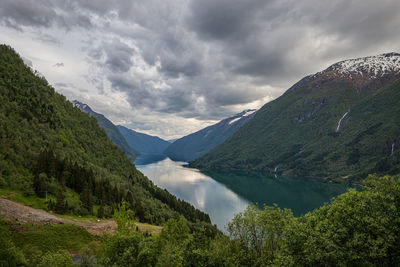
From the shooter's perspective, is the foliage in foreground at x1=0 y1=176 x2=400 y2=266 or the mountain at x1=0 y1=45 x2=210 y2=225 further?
the mountain at x1=0 y1=45 x2=210 y2=225

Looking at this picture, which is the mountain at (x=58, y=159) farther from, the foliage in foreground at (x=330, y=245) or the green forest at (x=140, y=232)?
the foliage in foreground at (x=330, y=245)

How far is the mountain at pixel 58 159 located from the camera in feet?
171

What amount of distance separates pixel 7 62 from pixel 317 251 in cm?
12878

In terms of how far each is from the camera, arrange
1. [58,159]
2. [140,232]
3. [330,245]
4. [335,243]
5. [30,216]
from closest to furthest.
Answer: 1. [330,245]
2. [335,243]
3. [140,232]
4. [30,216]
5. [58,159]

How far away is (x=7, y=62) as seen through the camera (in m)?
98.9

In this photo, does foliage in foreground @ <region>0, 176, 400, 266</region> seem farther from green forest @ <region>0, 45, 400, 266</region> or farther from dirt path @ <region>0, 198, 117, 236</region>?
dirt path @ <region>0, 198, 117, 236</region>

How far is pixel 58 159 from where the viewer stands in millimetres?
64250

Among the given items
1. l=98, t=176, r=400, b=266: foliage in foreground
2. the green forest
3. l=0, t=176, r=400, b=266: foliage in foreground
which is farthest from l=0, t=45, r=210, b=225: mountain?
l=98, t=176, r=400, b=266: foliage in foreground

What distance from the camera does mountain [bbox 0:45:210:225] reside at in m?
52.0

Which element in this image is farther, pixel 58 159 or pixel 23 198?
pixel 58 159

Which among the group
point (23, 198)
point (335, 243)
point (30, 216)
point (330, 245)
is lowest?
point (335, 243)

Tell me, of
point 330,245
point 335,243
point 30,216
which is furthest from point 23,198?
point 335,243

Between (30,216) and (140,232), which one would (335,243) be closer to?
(140,232)

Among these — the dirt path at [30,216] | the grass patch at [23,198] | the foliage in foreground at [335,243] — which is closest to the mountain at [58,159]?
the grass patch at [23,198]
